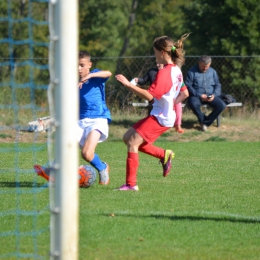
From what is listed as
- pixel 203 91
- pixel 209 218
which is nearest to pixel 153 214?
pixel 209 218

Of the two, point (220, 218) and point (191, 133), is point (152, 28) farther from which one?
point (220, 218)

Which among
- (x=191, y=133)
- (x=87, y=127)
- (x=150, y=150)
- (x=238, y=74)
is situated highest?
(x=238, y=74)

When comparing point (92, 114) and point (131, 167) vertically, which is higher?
point (92, 114)

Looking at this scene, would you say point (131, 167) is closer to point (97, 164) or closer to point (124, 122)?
point (97, 164)

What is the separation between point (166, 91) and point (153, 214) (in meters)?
1.75

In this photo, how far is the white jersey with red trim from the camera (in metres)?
7.87

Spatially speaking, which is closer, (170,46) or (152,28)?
(170,46)

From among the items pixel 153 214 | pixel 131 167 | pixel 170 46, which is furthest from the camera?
pixel 131 167

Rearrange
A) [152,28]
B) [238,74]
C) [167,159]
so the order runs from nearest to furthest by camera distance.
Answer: [167,159], [238,74], [152,28]

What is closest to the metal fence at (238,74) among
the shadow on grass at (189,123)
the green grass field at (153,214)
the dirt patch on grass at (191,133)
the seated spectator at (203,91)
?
the dirt patch on grass at (191,133)

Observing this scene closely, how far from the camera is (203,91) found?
15.6 metres

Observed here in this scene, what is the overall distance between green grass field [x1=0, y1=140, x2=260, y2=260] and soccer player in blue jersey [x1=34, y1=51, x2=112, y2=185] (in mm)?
363

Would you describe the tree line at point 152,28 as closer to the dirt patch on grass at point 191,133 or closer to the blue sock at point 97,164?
the dirt patch on grass at point 191,133

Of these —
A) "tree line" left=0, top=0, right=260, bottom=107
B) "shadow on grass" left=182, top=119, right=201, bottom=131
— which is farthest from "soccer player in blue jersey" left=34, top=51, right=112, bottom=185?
"shadow on grass" left=182, top=119, right=201, bottom=131
